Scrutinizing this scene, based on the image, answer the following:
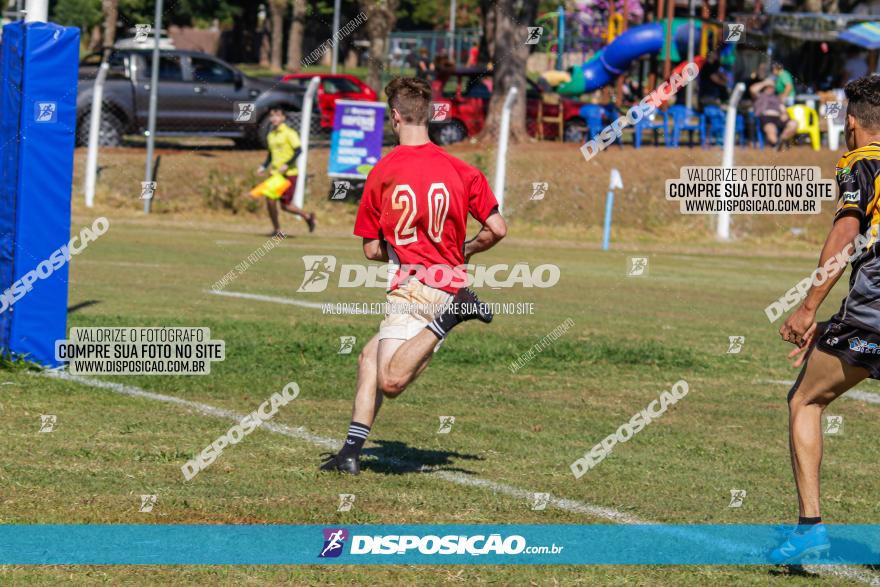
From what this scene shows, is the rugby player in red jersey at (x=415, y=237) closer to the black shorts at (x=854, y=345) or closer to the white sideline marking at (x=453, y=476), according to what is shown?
the white sideline marking at (x=453, y=476)

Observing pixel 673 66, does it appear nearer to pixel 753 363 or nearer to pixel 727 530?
pixel 753 363

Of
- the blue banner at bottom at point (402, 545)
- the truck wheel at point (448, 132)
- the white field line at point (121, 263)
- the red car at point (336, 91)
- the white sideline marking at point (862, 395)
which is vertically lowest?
the white field line at point (121, 263)

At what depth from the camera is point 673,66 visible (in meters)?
42.2

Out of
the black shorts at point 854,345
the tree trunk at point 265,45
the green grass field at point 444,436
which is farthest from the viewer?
the tree trunk at point 265,45

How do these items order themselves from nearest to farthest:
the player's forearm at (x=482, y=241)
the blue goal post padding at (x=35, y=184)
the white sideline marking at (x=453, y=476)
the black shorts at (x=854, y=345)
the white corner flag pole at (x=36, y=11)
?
the black shorts at (x=854, y=345), the white sideline marking at (x=453, y=476), the player's forearm at (x=482, y=241), the blue goal post padding at (x=35, y=184), the white corner flag pole at (x=36, y=11)

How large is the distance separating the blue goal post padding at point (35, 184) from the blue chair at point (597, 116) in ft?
71.3

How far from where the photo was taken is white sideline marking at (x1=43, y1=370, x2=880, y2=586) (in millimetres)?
6035

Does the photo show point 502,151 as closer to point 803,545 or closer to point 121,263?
point 121,263

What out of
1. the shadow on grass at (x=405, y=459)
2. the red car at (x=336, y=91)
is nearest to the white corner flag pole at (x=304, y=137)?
the red car at (x=336, y=91)

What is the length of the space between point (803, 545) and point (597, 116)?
2687cm

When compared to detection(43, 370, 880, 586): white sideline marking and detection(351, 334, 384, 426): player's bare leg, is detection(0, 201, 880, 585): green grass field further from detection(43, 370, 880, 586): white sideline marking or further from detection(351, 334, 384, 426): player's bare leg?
detection(351, 334, 384, 426): player's bare leg

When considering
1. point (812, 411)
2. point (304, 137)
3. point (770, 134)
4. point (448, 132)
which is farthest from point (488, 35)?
point (812, 411)

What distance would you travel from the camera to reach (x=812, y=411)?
600 centimetres

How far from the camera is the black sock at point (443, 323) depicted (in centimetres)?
705
